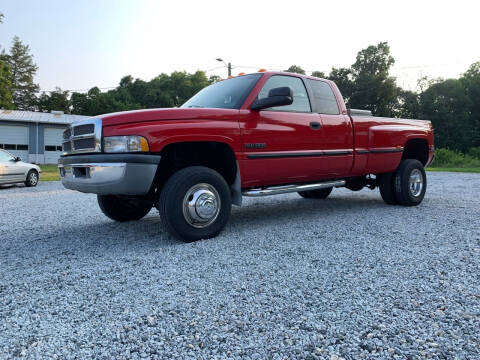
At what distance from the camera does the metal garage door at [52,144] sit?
102ft

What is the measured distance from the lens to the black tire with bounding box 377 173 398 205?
588cm

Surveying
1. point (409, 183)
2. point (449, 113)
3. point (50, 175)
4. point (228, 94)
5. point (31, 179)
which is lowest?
point (50, 175)

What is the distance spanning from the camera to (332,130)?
474 cm

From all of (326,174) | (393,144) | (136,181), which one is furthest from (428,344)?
(393,144)

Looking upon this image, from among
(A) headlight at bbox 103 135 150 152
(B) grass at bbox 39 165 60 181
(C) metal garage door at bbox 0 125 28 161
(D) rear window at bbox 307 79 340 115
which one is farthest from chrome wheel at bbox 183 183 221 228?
(C) metal garage door at bbox 0 125 28 161

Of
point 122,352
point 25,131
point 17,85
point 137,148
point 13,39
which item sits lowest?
point 122,352

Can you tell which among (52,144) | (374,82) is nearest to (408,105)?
(374,82)

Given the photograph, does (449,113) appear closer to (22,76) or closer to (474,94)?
(474,94)

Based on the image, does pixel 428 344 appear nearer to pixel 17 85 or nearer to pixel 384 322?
pixel 384 322

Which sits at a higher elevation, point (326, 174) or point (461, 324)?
point (326, 174)

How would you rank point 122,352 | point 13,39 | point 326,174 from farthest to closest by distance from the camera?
1. point 13,39
2. point 326,174
3. point 122,352

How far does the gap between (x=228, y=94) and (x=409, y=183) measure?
11.8 feet

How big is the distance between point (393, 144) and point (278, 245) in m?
3.32

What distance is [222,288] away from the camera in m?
2.35
